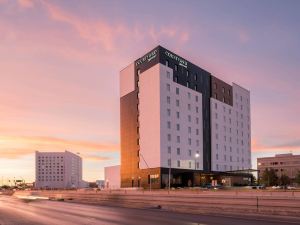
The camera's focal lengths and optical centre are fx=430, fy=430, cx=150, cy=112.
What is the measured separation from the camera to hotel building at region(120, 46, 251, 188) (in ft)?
347

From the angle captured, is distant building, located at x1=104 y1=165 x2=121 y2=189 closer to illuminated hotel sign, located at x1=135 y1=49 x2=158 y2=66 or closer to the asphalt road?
illuminated hotel sign, located at x1=135 y1=49 x2=158 y2=66

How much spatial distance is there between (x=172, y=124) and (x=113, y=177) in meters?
33.2

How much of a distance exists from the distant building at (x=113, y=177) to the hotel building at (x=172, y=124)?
12117 millimetres

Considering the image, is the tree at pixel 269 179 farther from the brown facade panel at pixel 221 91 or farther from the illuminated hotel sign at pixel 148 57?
the illuminated hotel sign at pixel 148 57

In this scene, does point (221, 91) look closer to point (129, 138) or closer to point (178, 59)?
point (178, 59)

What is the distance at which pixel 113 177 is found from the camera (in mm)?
131750

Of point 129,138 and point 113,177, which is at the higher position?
point 129,138

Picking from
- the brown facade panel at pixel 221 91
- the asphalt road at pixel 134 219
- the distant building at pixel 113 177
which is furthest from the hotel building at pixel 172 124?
the asphalt road at pixel 134 219

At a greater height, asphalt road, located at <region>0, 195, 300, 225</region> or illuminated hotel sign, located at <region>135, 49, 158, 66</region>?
illuminated hotel sign, located at <region>135, 49, 158, 66</region>

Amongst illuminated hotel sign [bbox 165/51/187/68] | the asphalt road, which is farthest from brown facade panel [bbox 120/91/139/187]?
the asphalt road

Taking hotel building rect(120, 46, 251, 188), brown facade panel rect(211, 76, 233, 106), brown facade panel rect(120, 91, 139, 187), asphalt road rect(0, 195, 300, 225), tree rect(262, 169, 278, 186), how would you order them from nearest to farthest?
asphalt road rect(0, 195, 300, 225), hotel building rect(120, 46, 251, 188), brown facade panel rect(120, 91, 139, 187), brown facade panel rect(211, 76, 233, 106), tree rect(262, 169, 278, 186)

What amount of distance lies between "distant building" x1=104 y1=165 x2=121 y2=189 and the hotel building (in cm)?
1212

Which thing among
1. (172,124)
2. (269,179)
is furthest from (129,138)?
(269,179)

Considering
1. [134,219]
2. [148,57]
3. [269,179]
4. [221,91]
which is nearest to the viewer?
[134,219]
